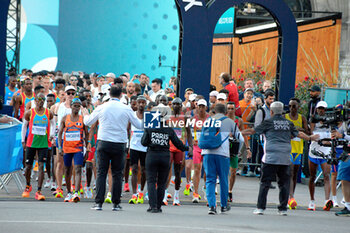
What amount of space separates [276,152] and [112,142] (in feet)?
9.42

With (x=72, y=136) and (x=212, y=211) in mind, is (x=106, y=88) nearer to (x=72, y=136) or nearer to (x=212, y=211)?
(x=72, y=136)

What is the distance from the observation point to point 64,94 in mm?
14875

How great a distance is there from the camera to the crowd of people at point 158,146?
1112 centimetres

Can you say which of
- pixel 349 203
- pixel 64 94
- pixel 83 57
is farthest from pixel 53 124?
pixel 83 57

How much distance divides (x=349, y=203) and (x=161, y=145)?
12.1 feet

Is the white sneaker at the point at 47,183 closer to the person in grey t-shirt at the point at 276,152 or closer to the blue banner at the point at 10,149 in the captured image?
the blue banner at the point at 10,149

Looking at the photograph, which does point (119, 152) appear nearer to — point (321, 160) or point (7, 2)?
point (321, 160)

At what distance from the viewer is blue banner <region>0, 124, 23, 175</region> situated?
12742mm

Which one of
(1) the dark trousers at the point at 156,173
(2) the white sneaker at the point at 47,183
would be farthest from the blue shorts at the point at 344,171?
(2) the white sneaker at the point at 47,183

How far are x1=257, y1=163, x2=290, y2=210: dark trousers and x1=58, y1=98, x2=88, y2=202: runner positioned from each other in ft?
11.3

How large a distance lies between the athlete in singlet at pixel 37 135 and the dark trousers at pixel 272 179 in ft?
14.3

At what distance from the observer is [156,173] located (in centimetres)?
1123

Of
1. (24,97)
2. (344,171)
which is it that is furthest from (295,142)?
(24,97)

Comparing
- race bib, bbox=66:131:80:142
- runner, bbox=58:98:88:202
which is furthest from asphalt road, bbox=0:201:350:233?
race bib, bbox=66:131:80:142
